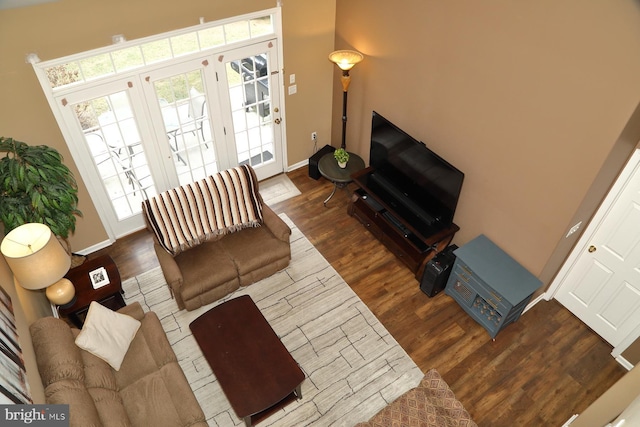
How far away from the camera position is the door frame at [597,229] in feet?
13.0

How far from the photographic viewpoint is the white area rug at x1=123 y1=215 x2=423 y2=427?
4219 mm

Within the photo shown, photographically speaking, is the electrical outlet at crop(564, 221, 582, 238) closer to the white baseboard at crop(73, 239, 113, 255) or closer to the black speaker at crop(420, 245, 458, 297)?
the black speaker at crop(420, 245, 458, 297)

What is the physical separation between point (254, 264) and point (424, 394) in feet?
7.29

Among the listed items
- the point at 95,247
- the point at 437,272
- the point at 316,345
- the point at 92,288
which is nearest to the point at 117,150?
the point at 95,247

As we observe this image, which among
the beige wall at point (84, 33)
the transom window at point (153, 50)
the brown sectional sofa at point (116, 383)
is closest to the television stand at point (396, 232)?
the beige wall at point (84, 33)

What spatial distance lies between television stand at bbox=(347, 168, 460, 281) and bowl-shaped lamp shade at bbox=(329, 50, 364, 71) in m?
1.32

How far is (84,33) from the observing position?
4.23 meters

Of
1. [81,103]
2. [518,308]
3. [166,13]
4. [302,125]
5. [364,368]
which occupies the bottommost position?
[364,368]

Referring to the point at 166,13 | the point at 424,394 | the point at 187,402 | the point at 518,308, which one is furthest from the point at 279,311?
the point at 166,13

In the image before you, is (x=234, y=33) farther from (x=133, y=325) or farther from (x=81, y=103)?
(x=133, y=325)

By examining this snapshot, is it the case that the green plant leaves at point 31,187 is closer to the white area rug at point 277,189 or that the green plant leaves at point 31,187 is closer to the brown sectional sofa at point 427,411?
the white area rug at point 277,189

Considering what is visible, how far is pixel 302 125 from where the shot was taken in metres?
6.53

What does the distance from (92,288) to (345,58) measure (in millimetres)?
3839

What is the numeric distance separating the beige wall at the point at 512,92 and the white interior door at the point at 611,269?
0.19m
